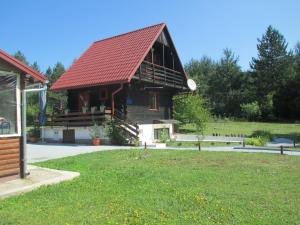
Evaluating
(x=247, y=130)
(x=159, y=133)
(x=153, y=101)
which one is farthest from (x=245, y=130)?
(x=159, y=133)

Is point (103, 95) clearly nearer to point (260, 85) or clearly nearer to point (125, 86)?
point (125, 86)

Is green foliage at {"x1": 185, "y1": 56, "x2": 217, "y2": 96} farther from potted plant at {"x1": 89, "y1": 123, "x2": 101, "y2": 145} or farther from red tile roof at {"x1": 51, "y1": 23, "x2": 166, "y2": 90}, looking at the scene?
potted plant at {"x1": 89, "y1": 123, "x2": 101, "y2": 145}

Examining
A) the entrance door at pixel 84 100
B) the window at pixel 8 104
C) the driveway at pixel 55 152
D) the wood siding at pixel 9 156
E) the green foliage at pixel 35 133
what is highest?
the entrance door at pixel 84 100

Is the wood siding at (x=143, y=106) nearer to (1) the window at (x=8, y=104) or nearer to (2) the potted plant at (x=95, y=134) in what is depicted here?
(2) the potted plant at (x=95, y=134)

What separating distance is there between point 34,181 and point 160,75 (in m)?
16.9

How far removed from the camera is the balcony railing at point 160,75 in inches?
882

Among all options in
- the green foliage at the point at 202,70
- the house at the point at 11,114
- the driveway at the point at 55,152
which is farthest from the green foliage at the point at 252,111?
the house at the point at 11,114

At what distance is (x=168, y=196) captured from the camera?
23.6ft

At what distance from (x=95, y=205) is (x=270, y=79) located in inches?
1925

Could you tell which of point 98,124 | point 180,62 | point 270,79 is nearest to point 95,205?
point 98,124

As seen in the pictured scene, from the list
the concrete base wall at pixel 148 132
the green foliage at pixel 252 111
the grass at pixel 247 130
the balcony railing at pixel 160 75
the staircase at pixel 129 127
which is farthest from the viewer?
the green foliage at pixel 252 111

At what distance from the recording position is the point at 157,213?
6.08 meters

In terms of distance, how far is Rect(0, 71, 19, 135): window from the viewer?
28.7 ft

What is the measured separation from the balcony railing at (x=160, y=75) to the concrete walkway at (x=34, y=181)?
12.4m
